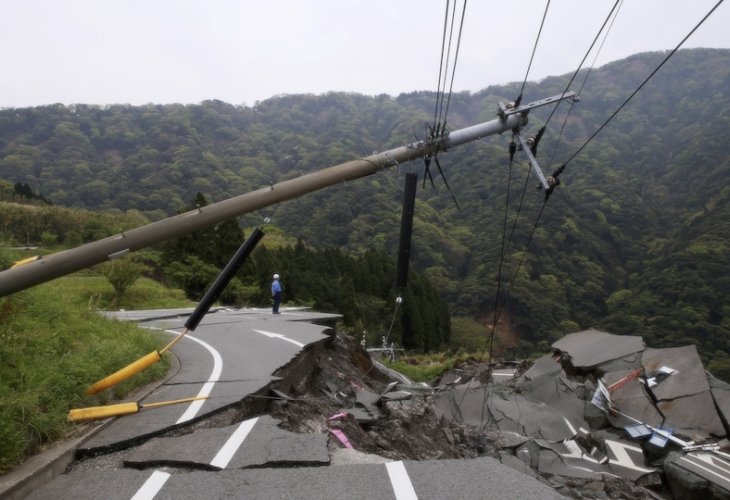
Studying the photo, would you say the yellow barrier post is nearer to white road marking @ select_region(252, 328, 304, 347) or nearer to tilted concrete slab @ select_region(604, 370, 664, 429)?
white road marking @ select_region(252, 328, 304, 347)

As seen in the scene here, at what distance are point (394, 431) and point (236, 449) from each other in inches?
112

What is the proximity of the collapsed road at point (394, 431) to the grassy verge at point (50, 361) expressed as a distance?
40 centimetres

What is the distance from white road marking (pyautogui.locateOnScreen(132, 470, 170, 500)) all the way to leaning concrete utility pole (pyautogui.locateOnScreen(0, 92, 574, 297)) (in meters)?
1.93

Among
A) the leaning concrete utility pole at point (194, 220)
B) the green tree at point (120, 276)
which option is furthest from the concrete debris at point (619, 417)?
the green tree at point (120, 276)

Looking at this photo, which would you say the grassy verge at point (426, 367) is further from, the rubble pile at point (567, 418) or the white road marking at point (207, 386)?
the white road marking at point (207, 386)

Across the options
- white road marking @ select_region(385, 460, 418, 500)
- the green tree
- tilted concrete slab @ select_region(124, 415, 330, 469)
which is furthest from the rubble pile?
the green tree

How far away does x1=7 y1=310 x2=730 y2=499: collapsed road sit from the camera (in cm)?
402

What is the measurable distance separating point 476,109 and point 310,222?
4014 inches

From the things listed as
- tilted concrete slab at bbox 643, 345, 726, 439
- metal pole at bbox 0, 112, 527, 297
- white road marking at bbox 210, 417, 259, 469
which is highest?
metal pole at bbox 0, 112, 527, 297

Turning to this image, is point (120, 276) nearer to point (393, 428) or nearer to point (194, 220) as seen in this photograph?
point (393, 428)

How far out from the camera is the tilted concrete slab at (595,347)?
1689cm

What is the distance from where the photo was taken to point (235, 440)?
4883 mm

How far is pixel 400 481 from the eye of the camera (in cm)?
397

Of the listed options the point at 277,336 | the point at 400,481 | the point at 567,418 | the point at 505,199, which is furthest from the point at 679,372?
the point at 505,199
